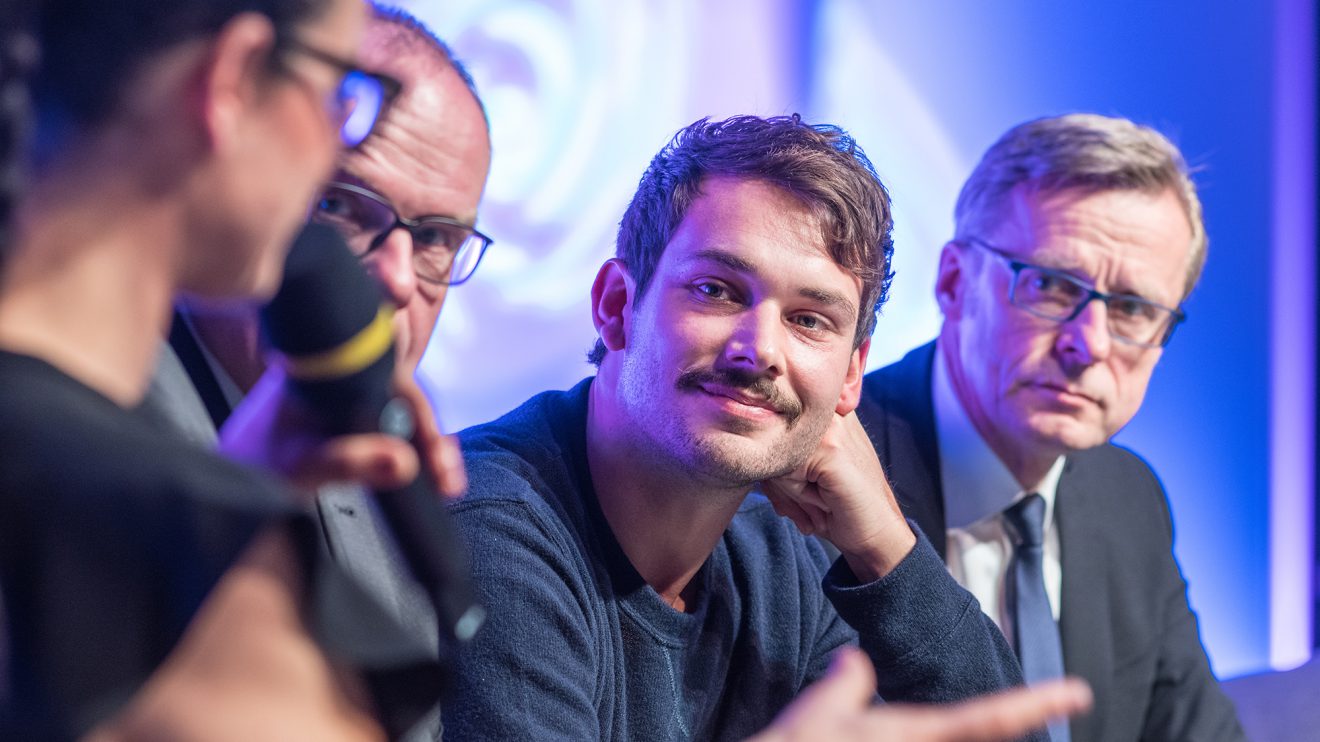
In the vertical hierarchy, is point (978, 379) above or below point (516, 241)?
above

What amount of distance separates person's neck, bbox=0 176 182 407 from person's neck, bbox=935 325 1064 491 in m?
1.70

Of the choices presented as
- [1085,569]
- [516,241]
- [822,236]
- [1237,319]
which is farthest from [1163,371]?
[822,236]

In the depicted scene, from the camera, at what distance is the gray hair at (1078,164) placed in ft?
7.29

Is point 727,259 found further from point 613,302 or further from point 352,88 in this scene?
point 352,88

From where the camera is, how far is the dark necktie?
1983 mm

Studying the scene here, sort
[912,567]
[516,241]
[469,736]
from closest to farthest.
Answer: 1. [469,736]
2. [912,567]
3. [516,241]

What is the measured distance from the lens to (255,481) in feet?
2.06

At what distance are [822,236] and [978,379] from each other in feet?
2.51

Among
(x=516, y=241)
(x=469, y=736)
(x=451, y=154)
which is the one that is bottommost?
(x=469, y=736)

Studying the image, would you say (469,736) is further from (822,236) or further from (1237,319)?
(1237,319)

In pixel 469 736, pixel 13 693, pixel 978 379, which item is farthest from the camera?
pixel 978 379

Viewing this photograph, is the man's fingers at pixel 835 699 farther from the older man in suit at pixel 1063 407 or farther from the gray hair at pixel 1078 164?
the gray hair at pixel 1078 164

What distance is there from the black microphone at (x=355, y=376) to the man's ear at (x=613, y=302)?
0.87 meters

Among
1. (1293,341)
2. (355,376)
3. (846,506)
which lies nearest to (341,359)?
(355,376)
